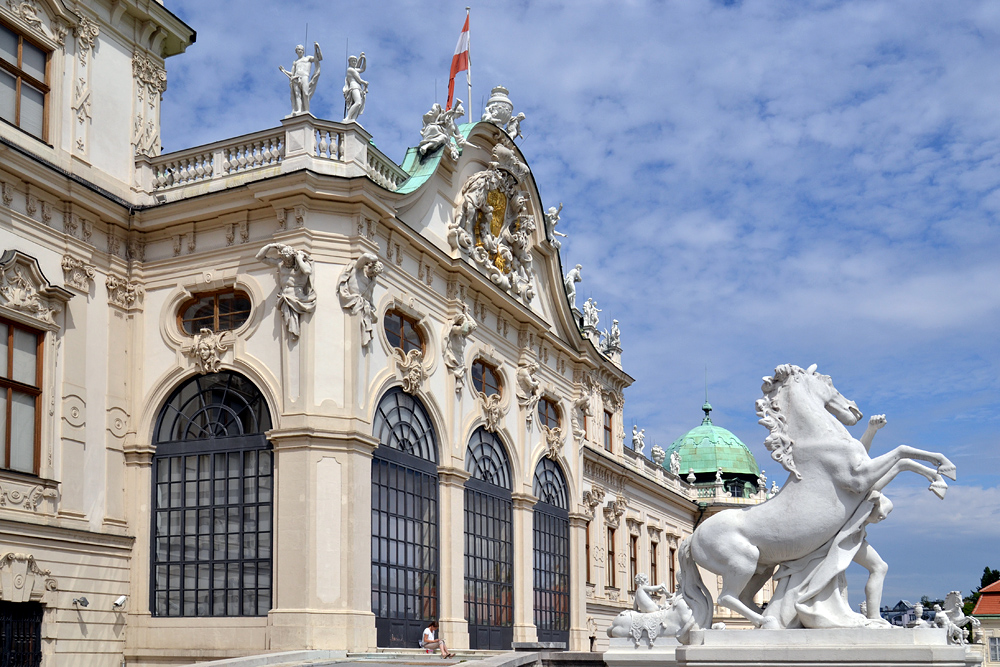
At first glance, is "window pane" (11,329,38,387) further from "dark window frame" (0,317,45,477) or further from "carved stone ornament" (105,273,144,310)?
"carved stone ornament" (105,273,144,310)

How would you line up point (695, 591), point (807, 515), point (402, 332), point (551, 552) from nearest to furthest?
point (807, 515) < point (695, 591) < point (402, 332) < point (551, 552)

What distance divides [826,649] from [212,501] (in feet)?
51.6

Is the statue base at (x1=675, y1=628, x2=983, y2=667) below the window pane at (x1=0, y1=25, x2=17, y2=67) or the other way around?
below

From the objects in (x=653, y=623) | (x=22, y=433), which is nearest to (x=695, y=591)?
(x=653, y=623)

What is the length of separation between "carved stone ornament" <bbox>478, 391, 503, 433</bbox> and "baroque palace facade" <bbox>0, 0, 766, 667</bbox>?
990 mm

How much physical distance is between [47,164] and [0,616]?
8.15m

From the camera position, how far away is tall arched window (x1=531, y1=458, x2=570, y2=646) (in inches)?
1230

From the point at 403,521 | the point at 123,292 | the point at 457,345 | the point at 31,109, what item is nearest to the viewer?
the point at 31,109

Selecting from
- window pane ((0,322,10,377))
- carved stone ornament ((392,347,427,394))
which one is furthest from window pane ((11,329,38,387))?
carved stone ornament ((392,347,427,394))

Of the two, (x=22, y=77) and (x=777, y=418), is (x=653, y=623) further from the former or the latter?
(x=22, y=77)

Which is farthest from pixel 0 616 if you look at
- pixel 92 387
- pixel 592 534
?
Answer: pixel 592 534

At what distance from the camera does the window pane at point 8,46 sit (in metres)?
21.3

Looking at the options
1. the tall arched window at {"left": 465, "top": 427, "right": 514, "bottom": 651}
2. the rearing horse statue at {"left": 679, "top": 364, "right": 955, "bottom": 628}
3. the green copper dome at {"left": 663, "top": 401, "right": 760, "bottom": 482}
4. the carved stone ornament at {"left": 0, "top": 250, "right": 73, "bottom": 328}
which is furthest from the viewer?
the green copper dome at {"left": 663, "top": 401, "right": 760, "bottom": 482}

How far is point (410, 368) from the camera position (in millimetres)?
24469
